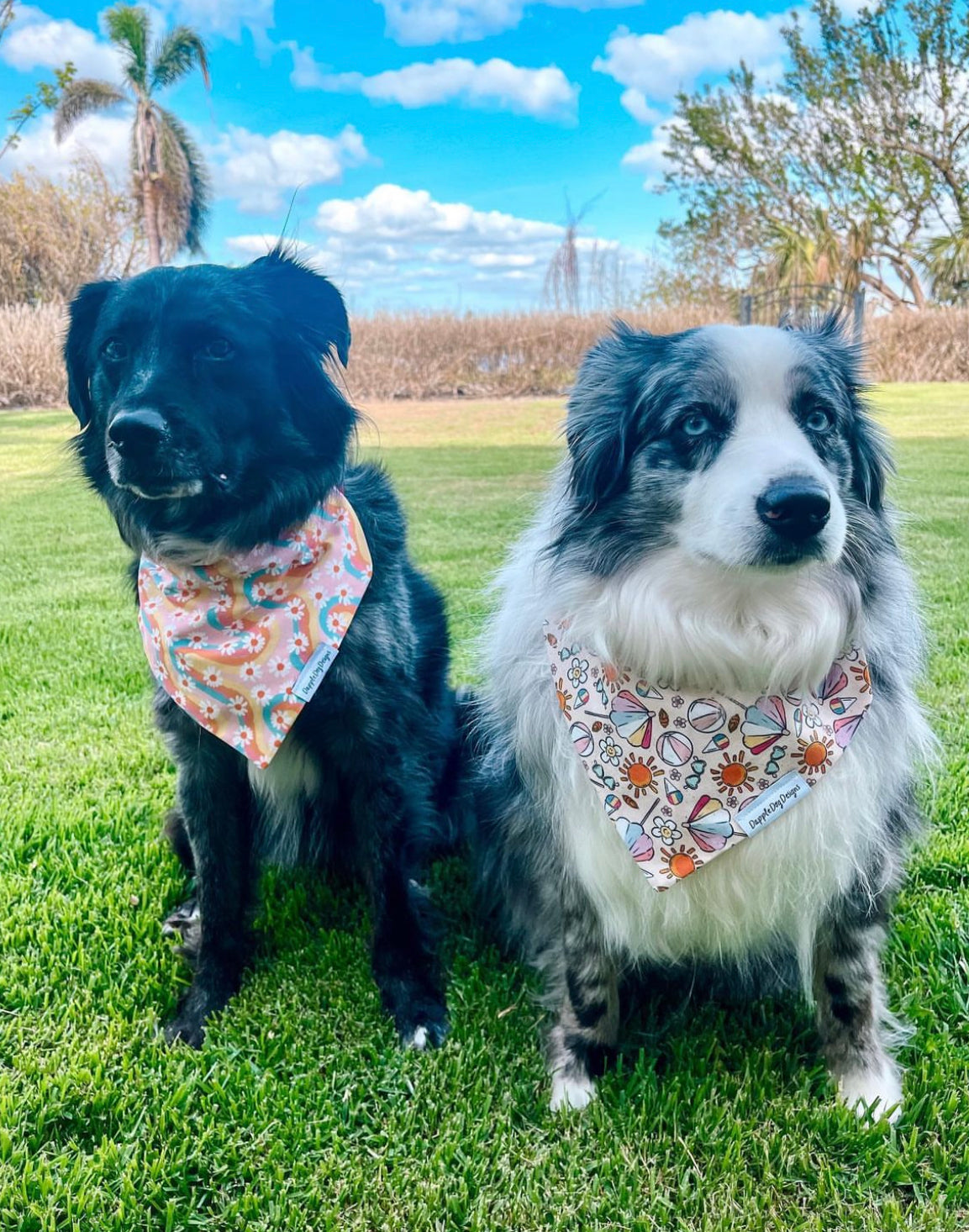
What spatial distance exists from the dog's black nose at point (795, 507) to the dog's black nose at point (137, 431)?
1222 millimetres

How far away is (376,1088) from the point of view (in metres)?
1.88

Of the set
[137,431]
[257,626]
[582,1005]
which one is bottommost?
[582,1005]

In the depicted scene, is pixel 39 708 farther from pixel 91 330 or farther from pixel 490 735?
pixel 490 735

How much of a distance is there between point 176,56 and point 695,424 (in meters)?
28.5

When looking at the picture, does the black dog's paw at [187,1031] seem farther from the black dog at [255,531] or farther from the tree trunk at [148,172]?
the tree trunk at [148,172]

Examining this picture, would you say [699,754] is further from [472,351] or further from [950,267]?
[950,267]

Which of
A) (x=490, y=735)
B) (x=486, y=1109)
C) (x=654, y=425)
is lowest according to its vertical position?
(x=486, y=1109)

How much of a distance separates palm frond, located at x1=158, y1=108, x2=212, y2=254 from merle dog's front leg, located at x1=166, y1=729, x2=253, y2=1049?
2567 cm

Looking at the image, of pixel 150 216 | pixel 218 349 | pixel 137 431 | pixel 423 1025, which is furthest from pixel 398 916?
pixel 150 216

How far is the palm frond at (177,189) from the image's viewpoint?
24578 mm

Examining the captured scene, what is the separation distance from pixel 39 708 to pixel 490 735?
2538 mm

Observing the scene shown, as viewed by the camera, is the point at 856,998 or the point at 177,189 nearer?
the point at 856,998

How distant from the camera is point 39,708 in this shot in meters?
3.83

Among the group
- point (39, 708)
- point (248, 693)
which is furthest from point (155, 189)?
point (248, 693)
